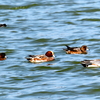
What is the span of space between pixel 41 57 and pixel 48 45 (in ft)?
7.62

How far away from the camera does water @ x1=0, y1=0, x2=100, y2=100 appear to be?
42.3 ft

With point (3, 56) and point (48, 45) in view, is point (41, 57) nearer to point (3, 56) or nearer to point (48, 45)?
point (3, 56)

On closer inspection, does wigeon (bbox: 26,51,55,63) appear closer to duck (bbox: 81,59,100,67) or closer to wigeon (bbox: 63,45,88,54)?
wigeon (bbox: 63,45,88,54)

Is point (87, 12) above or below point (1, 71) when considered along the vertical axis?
above

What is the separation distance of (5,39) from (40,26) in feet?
8.35

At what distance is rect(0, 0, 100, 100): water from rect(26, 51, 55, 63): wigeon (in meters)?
0.17

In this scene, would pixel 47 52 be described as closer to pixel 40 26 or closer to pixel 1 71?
pixel 1 71

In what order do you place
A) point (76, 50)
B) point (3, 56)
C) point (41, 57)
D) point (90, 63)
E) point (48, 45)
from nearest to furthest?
point (90, 63) < point (41, 57) < point (3, 56) < point (76, 50) < point (48, 45)

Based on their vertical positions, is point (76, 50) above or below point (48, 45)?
below

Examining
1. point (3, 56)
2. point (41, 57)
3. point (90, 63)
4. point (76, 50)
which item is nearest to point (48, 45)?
point (76, 50)

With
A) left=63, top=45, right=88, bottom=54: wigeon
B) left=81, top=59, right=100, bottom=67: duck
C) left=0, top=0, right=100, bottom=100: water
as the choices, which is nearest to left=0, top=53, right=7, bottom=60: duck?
left=0, top=0, right=100, bottom=100: water

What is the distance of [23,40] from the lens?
1902cm

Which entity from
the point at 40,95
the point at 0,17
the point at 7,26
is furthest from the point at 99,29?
the point at 40,95

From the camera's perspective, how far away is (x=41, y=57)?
52.5ft
